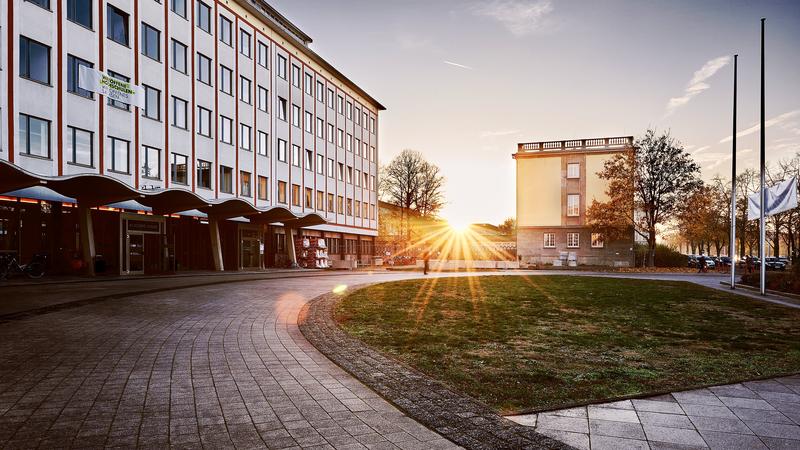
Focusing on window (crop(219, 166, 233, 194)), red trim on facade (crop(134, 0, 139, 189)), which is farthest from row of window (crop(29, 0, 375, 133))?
window (crop(219, 166, 233, 194))

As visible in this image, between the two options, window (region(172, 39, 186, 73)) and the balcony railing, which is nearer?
window (region(172, 39, 186, 73))

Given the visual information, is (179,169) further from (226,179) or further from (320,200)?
(320,200)

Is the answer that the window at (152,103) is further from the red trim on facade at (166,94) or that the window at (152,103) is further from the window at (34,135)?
the window at (34,135)

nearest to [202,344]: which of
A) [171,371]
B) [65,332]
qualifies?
[171,371]

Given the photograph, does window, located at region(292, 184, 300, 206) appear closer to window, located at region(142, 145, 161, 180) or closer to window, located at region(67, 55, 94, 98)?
window, located at region(142, 145, 161, 180)

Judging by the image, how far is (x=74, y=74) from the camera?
80.1 feet

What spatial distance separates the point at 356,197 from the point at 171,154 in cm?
2712

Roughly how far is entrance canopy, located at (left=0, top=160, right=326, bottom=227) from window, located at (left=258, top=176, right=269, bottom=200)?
5500mm

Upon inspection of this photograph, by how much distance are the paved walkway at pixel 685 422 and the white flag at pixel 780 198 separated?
46.2 feet

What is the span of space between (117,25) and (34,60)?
5.58 meters

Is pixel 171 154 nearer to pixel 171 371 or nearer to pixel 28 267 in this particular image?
pixel 28 267

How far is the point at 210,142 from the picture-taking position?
33.7 meters

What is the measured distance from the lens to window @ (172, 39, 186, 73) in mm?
30844

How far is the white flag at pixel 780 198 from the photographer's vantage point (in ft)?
54.0
